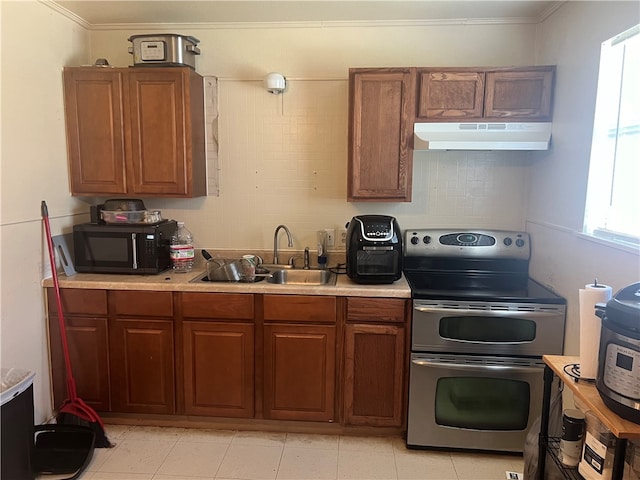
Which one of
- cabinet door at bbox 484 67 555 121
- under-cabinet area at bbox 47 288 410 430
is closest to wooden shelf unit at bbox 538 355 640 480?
under-cabinet area at bbox 47 288 410 430

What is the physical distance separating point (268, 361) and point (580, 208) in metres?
1.80

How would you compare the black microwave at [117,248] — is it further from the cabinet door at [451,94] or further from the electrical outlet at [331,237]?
the cabinet door at [451,94]

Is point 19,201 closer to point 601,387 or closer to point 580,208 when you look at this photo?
point 601,387

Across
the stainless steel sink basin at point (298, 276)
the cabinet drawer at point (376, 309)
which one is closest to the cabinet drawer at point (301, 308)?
the cabinet drawer at point (376, 309)

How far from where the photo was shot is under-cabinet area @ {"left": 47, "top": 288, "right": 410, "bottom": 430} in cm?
254

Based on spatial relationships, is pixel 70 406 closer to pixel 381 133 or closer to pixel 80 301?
pixel 80 301

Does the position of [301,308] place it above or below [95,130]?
below

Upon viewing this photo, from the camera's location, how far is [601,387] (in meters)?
1.37

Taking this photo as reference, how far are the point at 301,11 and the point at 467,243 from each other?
1.74 m

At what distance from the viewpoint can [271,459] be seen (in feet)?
8.00

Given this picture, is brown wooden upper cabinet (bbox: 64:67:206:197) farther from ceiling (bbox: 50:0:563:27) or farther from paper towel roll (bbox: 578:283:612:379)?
paper towel roll (bbox: 578:283:612:379)

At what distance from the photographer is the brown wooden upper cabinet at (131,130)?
272 cm

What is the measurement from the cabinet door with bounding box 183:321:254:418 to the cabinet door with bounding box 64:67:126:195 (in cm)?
104

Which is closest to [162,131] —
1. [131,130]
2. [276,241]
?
[131,130]
